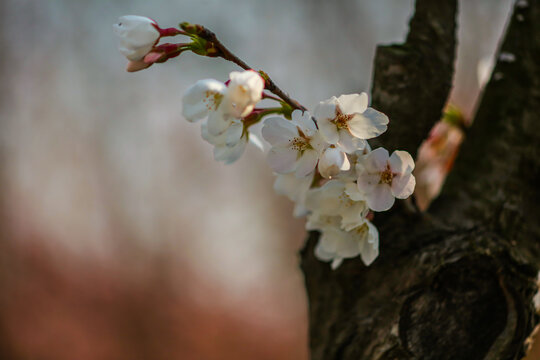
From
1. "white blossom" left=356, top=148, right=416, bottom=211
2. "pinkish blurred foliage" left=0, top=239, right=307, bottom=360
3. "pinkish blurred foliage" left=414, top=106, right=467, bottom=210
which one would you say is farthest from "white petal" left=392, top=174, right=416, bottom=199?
"pinkish blurred foliage" left=0, top=239, right=307, bottom=360

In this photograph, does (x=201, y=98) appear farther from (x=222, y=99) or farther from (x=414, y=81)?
(x=414, y=81)

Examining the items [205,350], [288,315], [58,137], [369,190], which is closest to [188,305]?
[205,350]

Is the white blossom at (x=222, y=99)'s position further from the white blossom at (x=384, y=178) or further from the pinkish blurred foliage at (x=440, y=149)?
the pinkish blurred foliage at (x=440, y=149)

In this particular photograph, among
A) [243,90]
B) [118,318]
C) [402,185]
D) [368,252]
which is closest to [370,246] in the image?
[368,252]

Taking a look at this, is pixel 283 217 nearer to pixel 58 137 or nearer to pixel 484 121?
pixel 58 137

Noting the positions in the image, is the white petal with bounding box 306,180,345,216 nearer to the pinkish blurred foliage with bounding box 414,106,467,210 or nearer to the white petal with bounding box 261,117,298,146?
the white petal with bounding box 261,117,298,146

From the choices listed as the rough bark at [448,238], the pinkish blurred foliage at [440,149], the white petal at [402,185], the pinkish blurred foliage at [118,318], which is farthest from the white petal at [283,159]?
the pinkish blurred foliage at [118,318]

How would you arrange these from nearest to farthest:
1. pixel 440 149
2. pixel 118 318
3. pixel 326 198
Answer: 1. pixel 326 198
2. pixel 440 149
3. pixel 118 318

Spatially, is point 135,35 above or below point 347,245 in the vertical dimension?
above
